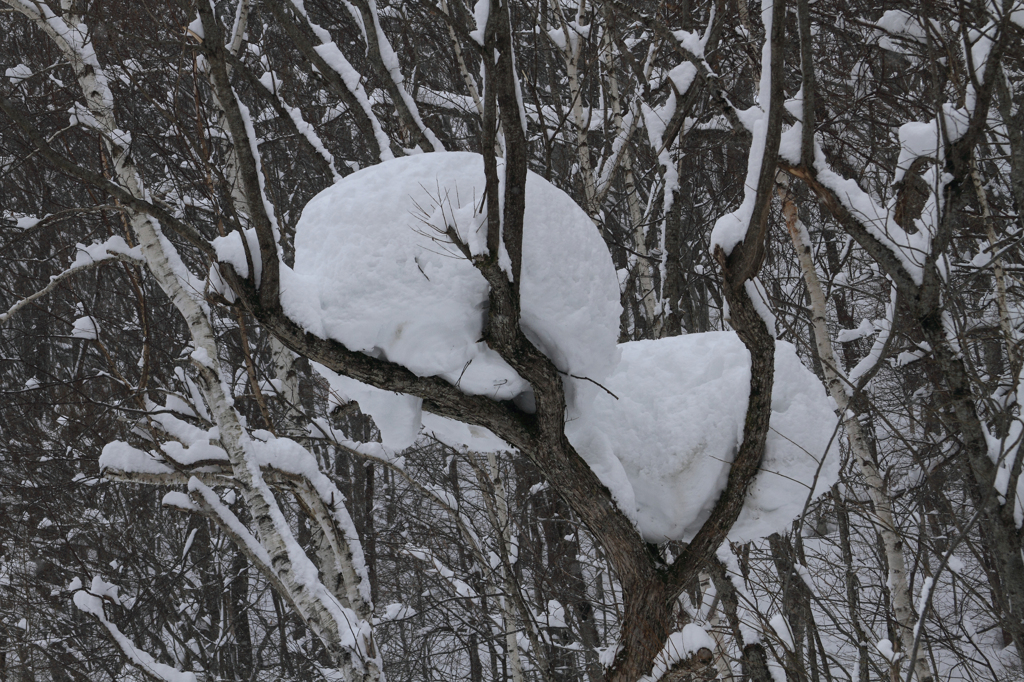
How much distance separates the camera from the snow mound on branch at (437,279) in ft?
7.57

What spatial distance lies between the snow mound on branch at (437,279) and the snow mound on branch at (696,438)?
0.38m

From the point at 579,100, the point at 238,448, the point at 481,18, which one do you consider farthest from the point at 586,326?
the point at 579,100

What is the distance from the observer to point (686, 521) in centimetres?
286

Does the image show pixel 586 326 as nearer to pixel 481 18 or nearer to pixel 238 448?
pixel 481 18

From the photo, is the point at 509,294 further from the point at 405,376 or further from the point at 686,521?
the point at 686,521

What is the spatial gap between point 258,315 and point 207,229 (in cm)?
687

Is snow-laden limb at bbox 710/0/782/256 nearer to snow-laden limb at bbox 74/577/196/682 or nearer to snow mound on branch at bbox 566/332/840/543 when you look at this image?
snow mound on branch at bbox 566/332/840/543

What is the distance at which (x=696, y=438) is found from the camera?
2.79 meters

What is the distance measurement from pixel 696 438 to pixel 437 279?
50.3 inches

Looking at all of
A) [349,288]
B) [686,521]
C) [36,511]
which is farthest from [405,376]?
[36,511]

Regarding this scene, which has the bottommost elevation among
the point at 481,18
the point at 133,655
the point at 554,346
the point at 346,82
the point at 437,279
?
the point at 133,655

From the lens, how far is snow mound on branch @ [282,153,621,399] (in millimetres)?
2307

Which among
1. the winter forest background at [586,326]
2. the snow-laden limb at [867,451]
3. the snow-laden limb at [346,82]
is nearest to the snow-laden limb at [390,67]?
the winter forest background at [586,326]

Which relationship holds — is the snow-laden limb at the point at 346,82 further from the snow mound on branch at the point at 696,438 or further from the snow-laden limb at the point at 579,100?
the snow mound on branch at the point at 696,438
